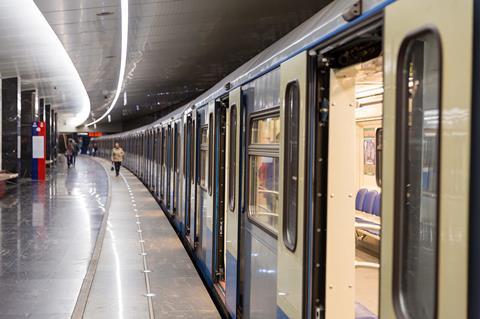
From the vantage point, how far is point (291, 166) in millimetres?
3273

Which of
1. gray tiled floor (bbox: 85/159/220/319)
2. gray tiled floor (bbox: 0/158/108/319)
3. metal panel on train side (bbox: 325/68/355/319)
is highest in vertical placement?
metal panel on train side (bbox: 325/68/355/319)

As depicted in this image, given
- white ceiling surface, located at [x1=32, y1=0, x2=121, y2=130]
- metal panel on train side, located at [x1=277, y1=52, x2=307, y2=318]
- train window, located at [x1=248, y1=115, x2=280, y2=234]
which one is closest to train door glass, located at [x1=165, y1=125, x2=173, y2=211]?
white ceiling surface, located at [x1=32, y1=0, x2=121, y2=130]

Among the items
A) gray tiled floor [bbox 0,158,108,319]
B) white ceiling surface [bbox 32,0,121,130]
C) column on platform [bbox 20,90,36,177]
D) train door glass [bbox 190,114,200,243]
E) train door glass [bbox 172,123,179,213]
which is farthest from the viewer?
column on platform [bbox 20,90,36,177]

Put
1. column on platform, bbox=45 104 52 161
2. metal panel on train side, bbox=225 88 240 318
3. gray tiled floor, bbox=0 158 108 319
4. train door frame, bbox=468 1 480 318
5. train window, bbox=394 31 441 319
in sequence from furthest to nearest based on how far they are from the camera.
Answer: column on platform, bbox=45 104 52 161, gray tiled floor, bbox=0 158 108 319, metal panel on train side, bbox=225 88 240 318, train window, bbox=394 31 441 319, train door frame, bbox=468 1 480 318

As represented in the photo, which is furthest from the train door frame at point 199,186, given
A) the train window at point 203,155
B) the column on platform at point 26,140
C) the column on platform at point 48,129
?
the column on platform at point 48,129

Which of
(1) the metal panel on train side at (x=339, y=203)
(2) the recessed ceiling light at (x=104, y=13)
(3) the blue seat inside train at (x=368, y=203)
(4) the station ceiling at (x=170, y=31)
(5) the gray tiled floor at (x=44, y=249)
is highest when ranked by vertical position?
(4) the station ceiling at (x=170, y=31)

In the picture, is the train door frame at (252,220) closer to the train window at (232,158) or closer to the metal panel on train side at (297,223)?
the metal panel on train side at (297,223)

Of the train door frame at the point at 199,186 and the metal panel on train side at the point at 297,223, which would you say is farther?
the train door frame at the point at 199,186

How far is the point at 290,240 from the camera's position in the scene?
3270mm

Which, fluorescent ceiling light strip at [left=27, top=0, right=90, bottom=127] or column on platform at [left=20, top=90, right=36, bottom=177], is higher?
fluorescent ceiling light strip at [left=27, top=0, right=90, bottom=127]

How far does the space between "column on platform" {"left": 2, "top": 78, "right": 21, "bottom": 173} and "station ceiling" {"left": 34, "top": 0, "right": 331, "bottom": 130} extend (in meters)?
3.25

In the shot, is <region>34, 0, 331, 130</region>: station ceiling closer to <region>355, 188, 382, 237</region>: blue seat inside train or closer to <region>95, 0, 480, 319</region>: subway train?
<region>355, 188, 382, 237</region>: blue seat inside train

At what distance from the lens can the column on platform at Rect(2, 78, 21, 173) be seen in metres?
23.4

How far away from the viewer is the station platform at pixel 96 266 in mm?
6043
